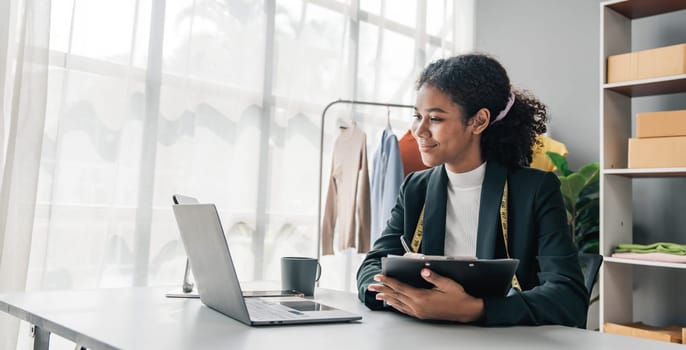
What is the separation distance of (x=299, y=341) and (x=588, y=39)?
3.53 metres

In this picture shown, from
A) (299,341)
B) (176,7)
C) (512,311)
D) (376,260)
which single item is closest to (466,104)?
(376,260)

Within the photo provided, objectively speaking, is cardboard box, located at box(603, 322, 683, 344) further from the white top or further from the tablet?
the tablet

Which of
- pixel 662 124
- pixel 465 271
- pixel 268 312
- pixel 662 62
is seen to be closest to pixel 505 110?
pixel 465 271

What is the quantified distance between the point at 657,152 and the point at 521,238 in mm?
1771

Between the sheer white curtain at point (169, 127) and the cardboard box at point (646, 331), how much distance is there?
1.42 meters

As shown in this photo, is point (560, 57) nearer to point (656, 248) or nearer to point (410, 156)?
point (410, 156)

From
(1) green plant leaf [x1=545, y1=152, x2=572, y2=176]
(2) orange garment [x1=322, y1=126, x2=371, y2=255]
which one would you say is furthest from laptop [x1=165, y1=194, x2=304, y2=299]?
(1) green plant leaf [x1=545, y1=152, x2=572, y2=176]

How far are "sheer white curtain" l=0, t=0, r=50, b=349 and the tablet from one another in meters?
1.57

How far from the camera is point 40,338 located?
3.74ft

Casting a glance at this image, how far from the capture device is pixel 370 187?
3.25 metres

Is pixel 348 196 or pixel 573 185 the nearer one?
pixel 348 196

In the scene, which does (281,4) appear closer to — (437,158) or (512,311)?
(437,158)

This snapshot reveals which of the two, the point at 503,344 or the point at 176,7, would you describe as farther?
the point at 176,7

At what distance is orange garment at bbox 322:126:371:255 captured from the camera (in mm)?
3131
